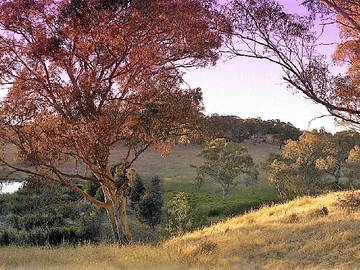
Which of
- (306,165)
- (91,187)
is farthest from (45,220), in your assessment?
(306,165)

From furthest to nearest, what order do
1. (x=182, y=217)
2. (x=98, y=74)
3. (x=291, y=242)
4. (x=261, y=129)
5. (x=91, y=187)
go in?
(x=261, y=129) → (x=91, y=187) → (x=182, y=217) → (x=98, y=74) → (x=291, y=242)

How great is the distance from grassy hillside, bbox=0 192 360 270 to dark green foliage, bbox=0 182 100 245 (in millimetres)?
13371

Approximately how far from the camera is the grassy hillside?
1126 cm

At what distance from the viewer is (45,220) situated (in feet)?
119

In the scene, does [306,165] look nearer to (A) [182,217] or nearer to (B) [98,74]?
(A) [182,217]

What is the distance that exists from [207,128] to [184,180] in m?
54.8

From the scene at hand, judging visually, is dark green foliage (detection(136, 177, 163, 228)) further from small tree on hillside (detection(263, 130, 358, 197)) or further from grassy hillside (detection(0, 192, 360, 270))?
grassy hillside (detection(0, 192, 360, 270))

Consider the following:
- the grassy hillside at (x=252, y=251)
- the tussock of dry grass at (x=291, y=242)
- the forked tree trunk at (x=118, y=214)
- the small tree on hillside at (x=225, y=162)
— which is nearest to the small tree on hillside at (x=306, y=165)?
the small tree on hillside at (x=225, y=162)

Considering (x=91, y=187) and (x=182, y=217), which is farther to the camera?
(x=91, y=187)

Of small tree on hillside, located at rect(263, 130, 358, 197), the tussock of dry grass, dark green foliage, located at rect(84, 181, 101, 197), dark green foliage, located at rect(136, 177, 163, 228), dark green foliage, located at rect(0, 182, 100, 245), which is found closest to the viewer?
the tussock of dry grass

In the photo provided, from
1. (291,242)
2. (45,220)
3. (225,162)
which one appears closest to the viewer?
(291,242)

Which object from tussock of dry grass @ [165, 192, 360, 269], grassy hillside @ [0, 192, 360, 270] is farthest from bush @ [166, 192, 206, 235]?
grassy hillside @ [0, 192, 360, 270]

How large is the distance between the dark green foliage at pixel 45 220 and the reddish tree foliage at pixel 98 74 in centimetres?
1217

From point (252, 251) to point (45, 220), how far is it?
2680 centimetres
